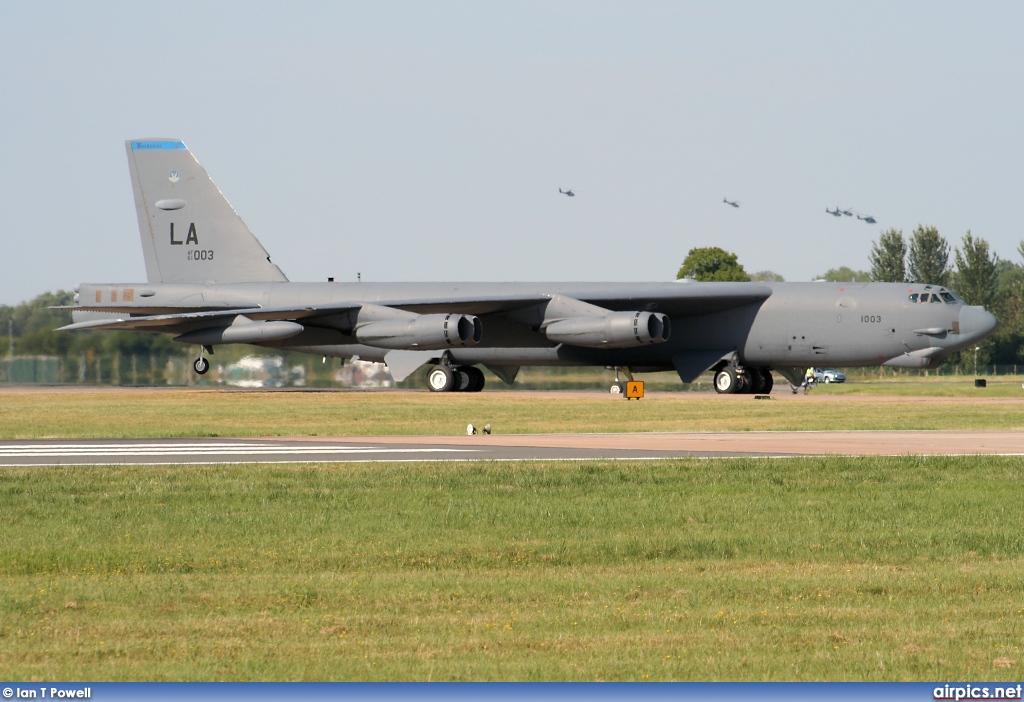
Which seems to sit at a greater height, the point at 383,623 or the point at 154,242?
the point at 154,242

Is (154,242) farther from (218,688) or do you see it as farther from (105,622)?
(218,688)

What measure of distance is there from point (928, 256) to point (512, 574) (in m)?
85.6

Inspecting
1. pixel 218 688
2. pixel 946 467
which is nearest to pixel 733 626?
pixel 218 688

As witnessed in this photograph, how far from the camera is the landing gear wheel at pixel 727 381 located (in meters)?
36.9

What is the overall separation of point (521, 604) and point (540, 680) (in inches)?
79.7

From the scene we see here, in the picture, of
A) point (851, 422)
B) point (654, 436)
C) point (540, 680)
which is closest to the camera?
point (540, 680)

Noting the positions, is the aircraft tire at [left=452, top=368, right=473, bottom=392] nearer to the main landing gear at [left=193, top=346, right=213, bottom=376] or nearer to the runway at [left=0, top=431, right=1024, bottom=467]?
the main landing gear at [left=193, top=346, right=213, bottom=376]

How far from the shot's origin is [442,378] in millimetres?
39156

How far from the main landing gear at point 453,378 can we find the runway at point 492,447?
1597 cm

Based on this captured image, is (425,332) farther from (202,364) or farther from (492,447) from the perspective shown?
(492,447)

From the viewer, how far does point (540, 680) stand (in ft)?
20.5
